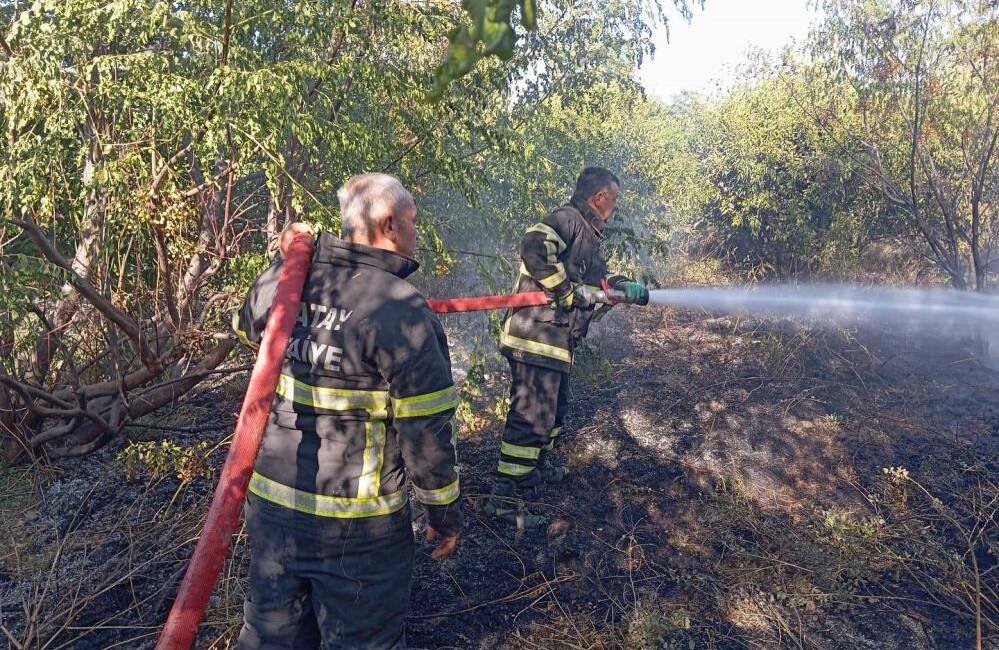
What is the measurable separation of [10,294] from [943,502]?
16.6 feet

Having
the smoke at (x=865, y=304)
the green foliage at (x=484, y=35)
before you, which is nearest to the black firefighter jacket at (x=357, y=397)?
the green foliage at (x=484, y=35)

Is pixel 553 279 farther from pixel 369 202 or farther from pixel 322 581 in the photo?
pixel 322 581

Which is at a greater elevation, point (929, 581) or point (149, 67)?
point (149, 67)

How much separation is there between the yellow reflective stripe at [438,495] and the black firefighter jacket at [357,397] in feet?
0.04

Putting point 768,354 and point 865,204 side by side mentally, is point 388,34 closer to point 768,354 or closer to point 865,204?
point 768,354

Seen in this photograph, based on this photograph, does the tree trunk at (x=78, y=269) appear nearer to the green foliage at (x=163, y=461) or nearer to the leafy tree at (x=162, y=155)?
the leafy tree at (x=162, y=155)

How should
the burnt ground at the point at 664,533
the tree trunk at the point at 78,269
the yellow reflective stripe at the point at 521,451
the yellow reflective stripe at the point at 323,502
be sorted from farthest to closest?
the yellow reflective stripe at the point at 521,451 → the tree trunk at the point at 78,269 → the burnt ground at the point at 664,533 → the yellow reflective stripe at the point at 323,502

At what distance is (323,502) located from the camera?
1.94 metres

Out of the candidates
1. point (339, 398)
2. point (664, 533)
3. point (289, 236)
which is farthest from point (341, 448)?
point (664, 533)

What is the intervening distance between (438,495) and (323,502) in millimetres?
343

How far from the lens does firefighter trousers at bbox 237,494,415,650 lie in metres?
1.95

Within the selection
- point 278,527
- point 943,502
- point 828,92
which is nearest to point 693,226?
point 828,92

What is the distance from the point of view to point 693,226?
927 cm

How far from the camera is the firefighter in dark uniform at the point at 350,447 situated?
1.93 m
